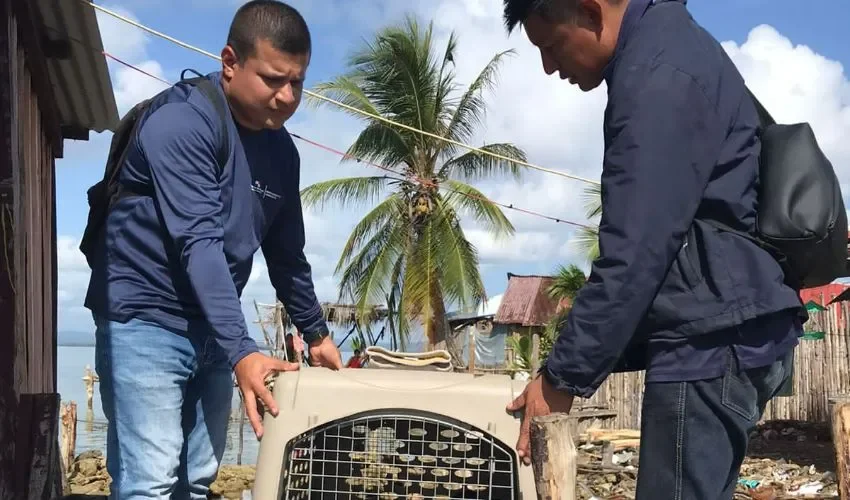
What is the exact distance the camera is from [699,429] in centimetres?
201

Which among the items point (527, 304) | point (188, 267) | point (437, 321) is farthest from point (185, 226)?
point (527, 304)

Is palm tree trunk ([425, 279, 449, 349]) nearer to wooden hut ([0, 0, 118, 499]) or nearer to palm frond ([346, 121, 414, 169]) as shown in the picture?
palm frond ([346, 121, 414, 169])

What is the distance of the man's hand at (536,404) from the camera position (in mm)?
2180

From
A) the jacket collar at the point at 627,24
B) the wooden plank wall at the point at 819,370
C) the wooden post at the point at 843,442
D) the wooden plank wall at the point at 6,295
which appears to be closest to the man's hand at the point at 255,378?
the jacket collar at the point at 627,24

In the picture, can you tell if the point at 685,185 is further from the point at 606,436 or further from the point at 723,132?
the point at 606,436

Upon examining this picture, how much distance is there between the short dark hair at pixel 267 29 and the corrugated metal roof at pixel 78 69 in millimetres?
3676

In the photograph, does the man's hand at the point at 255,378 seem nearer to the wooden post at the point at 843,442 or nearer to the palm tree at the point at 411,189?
the wooden post at the point at 843,442

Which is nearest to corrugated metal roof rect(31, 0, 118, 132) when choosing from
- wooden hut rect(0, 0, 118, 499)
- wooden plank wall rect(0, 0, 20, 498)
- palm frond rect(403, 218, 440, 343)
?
wooden hut rect(0, 0, 118, 499)

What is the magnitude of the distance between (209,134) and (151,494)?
1.01m

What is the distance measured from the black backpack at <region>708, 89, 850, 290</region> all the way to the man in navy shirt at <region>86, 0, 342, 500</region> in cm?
132

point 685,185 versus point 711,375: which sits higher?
point 685,185

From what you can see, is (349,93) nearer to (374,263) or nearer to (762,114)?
(374,263)

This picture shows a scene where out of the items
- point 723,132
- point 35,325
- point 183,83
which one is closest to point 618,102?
point 723,132

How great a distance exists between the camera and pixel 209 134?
2.59 metres
